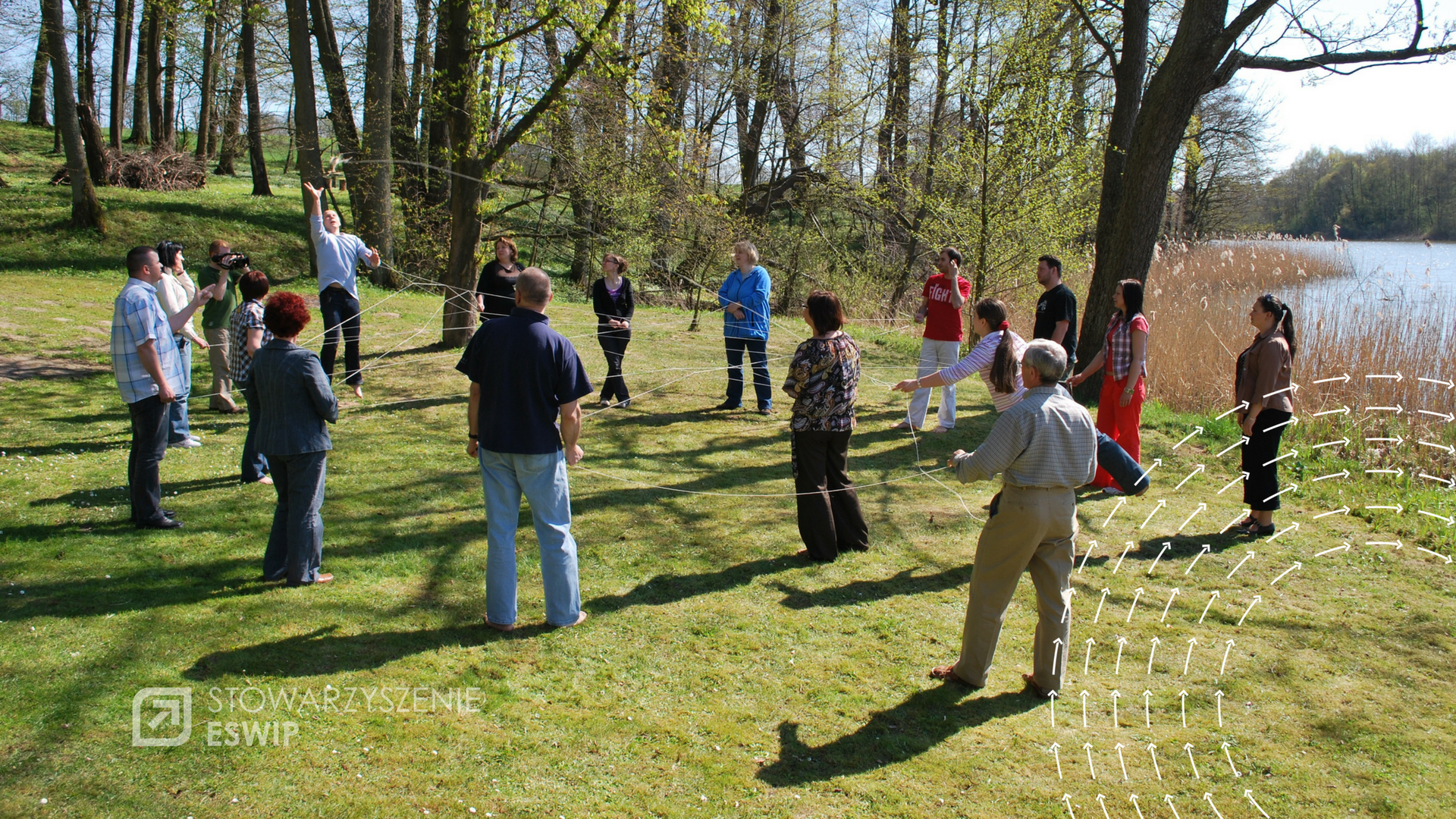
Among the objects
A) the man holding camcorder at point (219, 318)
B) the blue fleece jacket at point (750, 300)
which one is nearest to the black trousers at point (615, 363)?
the blue fleece jacket at point (750, 300)

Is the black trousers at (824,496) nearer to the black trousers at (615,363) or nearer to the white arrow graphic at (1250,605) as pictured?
the white arrow graphic at (1250,605)

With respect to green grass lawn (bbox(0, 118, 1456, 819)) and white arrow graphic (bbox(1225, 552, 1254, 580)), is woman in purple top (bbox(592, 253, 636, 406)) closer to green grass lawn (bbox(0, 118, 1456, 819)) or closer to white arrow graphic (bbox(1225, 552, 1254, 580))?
green grass lawn (bbox(0, 118, 1456, 819))

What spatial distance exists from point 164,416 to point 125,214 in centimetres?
1499

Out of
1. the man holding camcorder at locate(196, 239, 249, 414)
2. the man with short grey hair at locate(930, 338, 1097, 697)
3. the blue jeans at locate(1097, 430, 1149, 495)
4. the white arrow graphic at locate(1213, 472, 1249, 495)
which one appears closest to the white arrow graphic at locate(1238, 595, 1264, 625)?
the blue jeans at locate(1097, 430, 1149, 495)

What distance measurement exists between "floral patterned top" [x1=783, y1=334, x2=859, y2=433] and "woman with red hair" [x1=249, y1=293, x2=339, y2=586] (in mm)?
2573

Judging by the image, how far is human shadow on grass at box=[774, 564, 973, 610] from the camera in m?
4.84

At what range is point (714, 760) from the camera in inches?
132

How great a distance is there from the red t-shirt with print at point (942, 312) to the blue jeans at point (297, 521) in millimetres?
5384

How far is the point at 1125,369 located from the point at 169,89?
30.9 meters

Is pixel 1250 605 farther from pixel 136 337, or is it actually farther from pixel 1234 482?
pixel 136 337

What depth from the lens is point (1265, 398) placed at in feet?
18.9

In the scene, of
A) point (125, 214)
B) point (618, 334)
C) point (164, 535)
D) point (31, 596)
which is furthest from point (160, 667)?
point (125, 214)

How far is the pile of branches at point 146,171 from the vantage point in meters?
19.9

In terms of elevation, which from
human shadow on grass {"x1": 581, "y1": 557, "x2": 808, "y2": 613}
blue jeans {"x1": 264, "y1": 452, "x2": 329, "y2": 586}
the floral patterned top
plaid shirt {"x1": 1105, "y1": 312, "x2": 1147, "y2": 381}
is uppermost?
plaid shirt {"x1": 1105, "y1": 312, "x2": 1147, "y2": 381}
